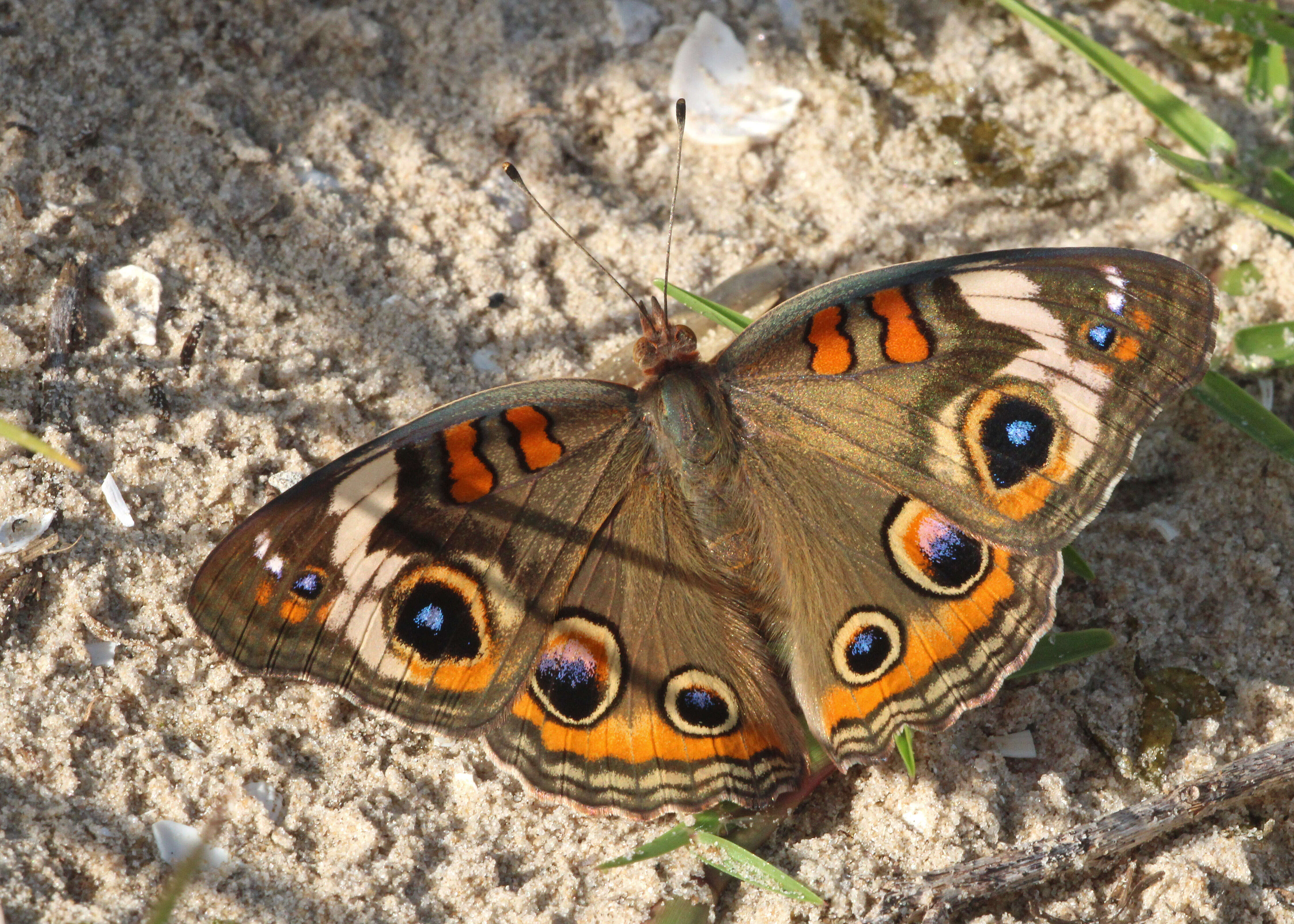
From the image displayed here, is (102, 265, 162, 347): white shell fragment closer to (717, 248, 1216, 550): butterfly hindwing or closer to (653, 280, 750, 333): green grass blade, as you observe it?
(653, 280, 750, 333): green grass blade

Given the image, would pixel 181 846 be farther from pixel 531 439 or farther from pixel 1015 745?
pixel 1015 745

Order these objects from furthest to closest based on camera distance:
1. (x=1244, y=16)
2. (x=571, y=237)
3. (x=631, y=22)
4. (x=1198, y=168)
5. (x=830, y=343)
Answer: (x=631, y=22) < (x=1244, y=16) < (x=1198, y=168) < (x=571, y=237) < (x=830, y=343)

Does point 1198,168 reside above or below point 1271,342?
above

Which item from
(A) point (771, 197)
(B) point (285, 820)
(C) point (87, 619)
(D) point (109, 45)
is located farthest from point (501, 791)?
(D) point (109, 45)

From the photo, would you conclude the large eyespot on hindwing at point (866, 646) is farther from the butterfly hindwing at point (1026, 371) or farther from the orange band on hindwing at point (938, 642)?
the butterfly hindwing at point (1026, 371)

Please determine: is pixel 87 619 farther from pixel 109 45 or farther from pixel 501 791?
pixel 109 45

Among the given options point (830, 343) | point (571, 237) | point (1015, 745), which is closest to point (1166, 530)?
point (1015, 745)
